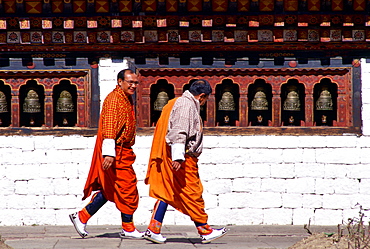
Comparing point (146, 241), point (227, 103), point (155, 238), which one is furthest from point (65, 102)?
point (155, 238)

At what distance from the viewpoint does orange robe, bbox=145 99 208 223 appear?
629 cm

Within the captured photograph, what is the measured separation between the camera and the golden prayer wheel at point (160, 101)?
8477mm

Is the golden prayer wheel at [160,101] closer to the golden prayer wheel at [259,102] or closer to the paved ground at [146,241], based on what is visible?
the golden prayer wheel at [259,102]

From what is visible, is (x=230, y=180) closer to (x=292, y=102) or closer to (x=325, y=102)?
(x=292, y=102)

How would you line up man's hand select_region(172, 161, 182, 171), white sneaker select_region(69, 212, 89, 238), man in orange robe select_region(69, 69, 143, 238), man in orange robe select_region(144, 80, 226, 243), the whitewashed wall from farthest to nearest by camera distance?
1. the whitewashed wall
2. white sneaker select_region(69, 212, 89, 238)
3. man in orange robe select_region(69, 69, 143, 238)
4. man in orange robe select_region(144, 80, 226, 243)
5. man's hand select_region(172, 161, 182, 171)

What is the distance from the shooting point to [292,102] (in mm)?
8508

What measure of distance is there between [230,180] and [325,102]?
1.61m

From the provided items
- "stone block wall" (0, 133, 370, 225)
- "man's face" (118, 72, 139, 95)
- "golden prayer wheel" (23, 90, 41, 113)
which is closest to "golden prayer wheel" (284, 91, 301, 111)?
"stone block wall" (0, 133, 370, 225)

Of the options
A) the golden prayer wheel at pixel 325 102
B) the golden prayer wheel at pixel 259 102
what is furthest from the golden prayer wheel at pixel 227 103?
the golden prayer wheel at pixel 325 102

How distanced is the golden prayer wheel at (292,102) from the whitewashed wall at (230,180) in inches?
18.7

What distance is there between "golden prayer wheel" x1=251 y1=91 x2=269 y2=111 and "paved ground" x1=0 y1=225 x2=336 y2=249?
1.53m

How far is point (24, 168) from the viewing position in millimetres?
8250

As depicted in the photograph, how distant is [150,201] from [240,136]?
1.40 m

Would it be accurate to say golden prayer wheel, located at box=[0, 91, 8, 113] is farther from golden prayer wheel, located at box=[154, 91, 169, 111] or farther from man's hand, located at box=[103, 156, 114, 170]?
man's hand, located at box=[103, 156, 114, 170]
